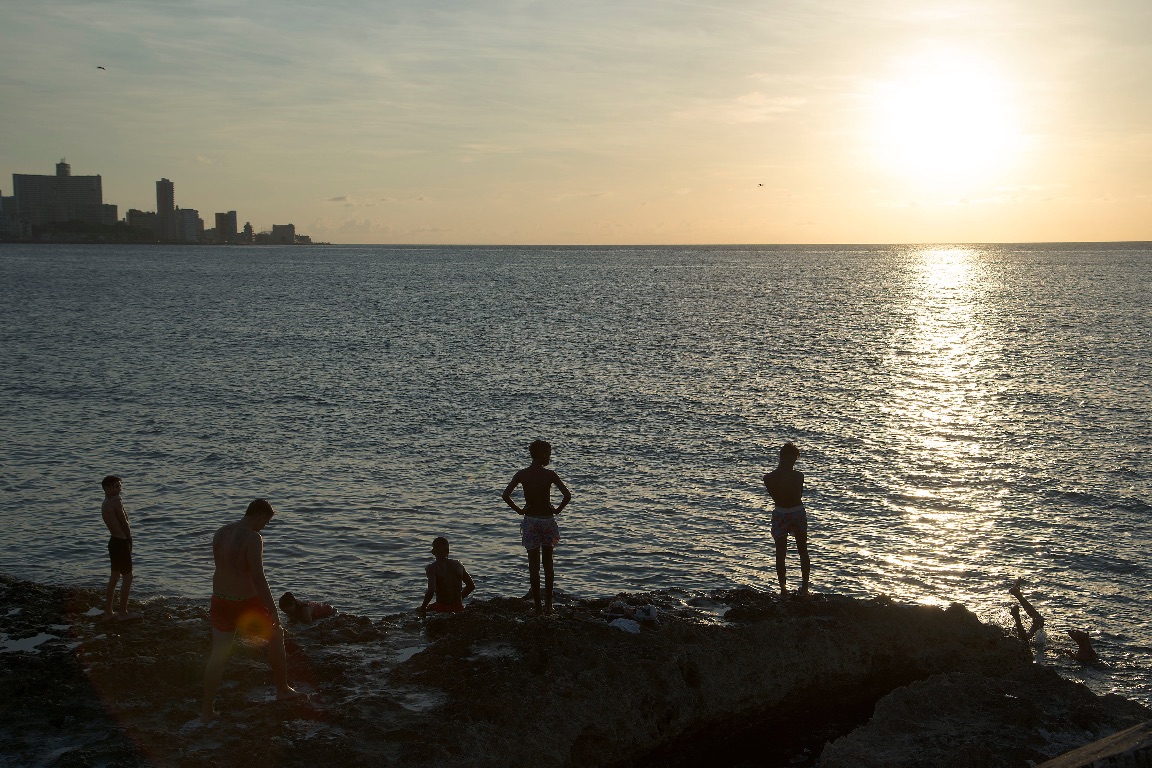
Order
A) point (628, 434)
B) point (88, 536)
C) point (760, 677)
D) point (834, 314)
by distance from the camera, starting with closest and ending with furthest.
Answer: point (760, 677) → point (88, 536) → point (628, 434) → point (834, 314)

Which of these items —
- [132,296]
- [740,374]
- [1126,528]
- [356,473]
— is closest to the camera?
[1126,528]

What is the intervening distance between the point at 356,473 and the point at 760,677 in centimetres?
1502

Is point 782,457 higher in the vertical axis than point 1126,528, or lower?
higher

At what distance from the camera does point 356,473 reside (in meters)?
23.9

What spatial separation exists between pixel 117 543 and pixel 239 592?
468 centimetres

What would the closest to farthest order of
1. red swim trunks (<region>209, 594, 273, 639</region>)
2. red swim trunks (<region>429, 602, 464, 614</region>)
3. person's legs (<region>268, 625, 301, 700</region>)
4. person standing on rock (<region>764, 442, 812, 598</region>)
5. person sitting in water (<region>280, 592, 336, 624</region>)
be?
red swim trunks (<region>209, 594, 273, 639</region>) < person's legs (<region>268, 625, 301, 700</region>) < person standing on rock (<region>764, 442, 812, 598</region>) < red swim trunks (<region>429, 602, 464, 614</region>) < person sitting in water (<region>280, 592, 336, 624</region>)

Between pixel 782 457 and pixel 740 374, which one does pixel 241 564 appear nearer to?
pixel 782 457

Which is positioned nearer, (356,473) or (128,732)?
(128,732)

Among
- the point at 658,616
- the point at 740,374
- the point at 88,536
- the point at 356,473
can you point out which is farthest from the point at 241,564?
the point at 740,374

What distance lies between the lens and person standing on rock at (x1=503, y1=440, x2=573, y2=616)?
38.7 feet

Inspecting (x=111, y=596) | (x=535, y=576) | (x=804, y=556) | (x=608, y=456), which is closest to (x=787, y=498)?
(x=804, y=556)

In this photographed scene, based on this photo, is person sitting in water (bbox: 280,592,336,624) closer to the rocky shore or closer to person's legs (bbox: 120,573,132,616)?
the rocky shore

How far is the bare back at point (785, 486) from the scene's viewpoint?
496 inches

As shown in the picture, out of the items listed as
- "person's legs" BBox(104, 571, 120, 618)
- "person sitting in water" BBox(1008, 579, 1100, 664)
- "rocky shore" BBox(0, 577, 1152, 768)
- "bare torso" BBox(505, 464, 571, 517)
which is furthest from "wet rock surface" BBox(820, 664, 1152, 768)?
"person's legs" BBox(104, 571, 120, 618)
